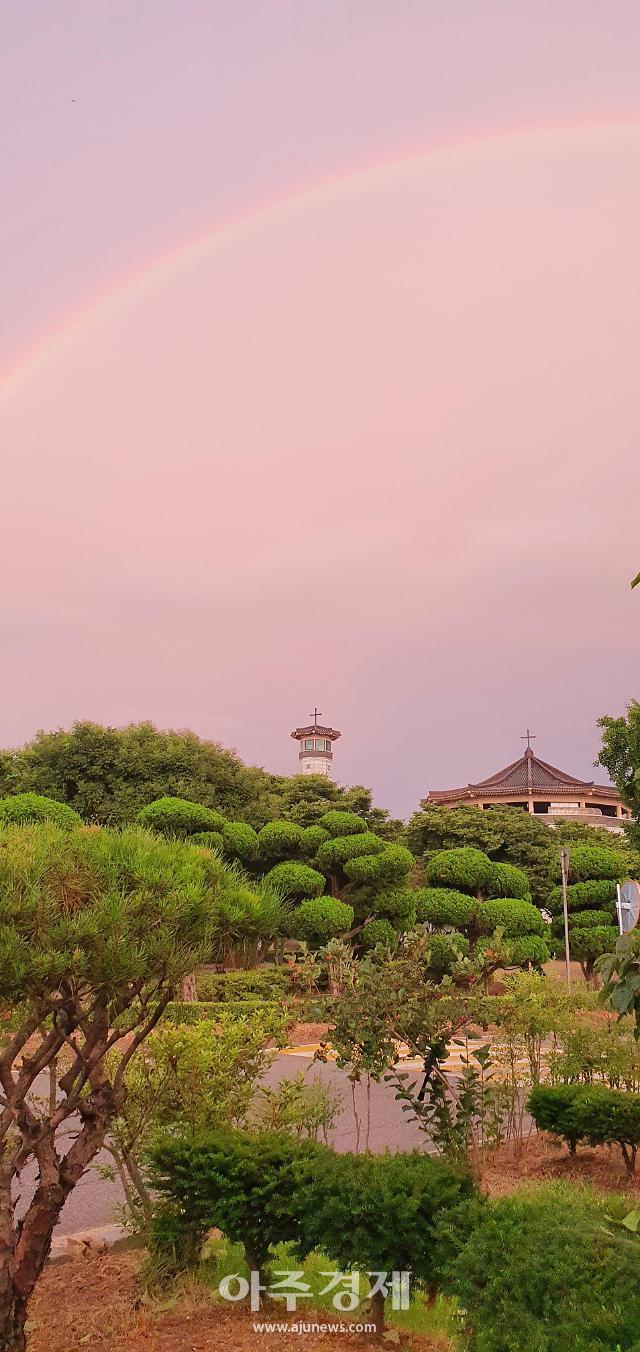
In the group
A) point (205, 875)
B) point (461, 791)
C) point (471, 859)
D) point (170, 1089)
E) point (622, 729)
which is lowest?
point (170, 1089)

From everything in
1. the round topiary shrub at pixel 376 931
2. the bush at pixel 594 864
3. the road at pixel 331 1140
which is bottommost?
the road at pixel 331 1140

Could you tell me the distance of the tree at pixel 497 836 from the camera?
28062 millimetres

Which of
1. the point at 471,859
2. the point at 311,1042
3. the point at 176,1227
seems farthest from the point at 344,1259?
the point at 471,859

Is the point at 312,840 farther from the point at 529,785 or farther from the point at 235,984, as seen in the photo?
the point at 529,785

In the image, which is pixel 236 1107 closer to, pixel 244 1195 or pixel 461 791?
pixel 244 1195

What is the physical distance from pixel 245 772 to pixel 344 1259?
83.2 feet

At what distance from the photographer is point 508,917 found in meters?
23.7

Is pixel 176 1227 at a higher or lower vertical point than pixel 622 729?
lower

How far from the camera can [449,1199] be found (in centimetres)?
497

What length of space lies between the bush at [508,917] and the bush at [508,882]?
1.91 ft

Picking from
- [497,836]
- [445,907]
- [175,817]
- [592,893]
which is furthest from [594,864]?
[175,817]

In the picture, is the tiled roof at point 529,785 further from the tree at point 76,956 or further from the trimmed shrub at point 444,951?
the tree at point 76,956

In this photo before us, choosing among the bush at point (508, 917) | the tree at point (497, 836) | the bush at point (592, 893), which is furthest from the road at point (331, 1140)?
the tree at point (497, 836)

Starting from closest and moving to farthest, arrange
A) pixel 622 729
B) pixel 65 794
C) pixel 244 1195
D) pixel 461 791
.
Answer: pixel 244 1195 → pixel 622 729 → pixel 65 794 → pixel 461 791
